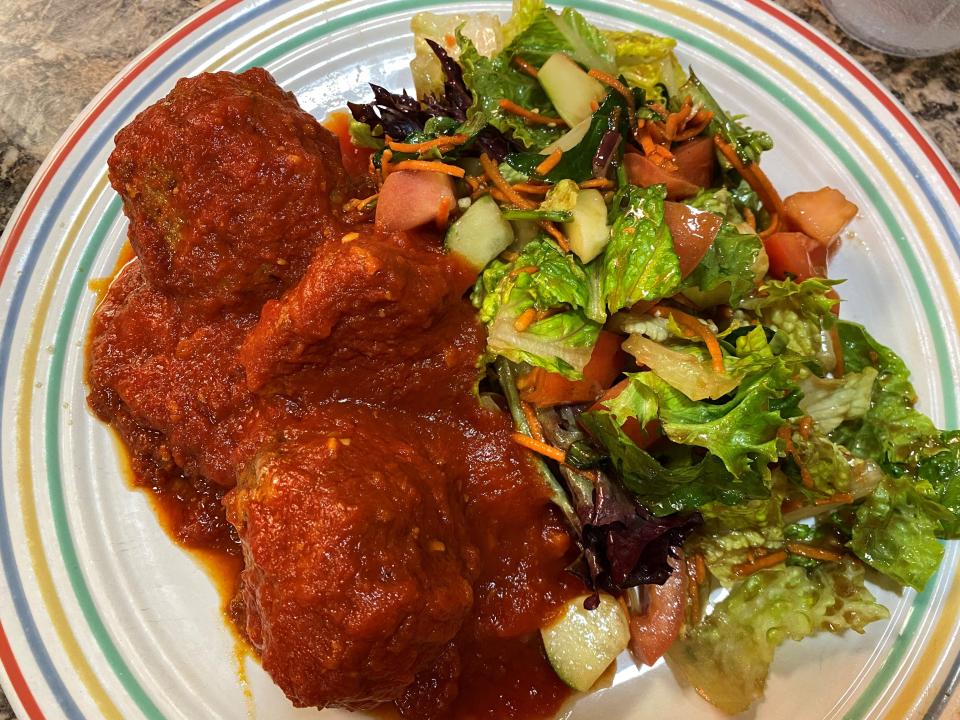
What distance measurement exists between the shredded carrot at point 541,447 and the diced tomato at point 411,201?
97cm

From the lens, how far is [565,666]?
2652 mm

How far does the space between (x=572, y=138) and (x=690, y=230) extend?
63 centimetres

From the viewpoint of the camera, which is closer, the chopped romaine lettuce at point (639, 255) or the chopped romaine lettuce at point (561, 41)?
the chopped romaine lettuce at point (639, 255)

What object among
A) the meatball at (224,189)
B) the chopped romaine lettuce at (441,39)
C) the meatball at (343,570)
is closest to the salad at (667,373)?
the chopped romaine lettuce at (441,39)

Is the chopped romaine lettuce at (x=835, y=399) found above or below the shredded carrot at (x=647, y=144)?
below

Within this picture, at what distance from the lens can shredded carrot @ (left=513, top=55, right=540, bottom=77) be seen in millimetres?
2973

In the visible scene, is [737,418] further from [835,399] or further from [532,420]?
[532,420]

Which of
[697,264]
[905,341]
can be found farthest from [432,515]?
[905,341]

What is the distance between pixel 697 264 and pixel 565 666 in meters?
1.72

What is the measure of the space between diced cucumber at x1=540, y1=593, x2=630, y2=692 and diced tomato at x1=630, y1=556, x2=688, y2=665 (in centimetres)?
7

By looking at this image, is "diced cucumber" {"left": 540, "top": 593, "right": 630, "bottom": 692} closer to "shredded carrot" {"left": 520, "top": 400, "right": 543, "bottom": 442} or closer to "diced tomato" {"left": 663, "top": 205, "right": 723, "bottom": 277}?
"shredded carrot" {"left": 520, "top": 400, "right": 543, "bottom": 442}

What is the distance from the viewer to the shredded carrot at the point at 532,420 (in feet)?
8.79

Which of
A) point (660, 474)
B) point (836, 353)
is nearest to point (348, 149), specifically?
point (660, 474)

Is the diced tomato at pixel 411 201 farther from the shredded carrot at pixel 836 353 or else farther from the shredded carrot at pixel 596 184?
the shredded carrot at pixel 836 353
